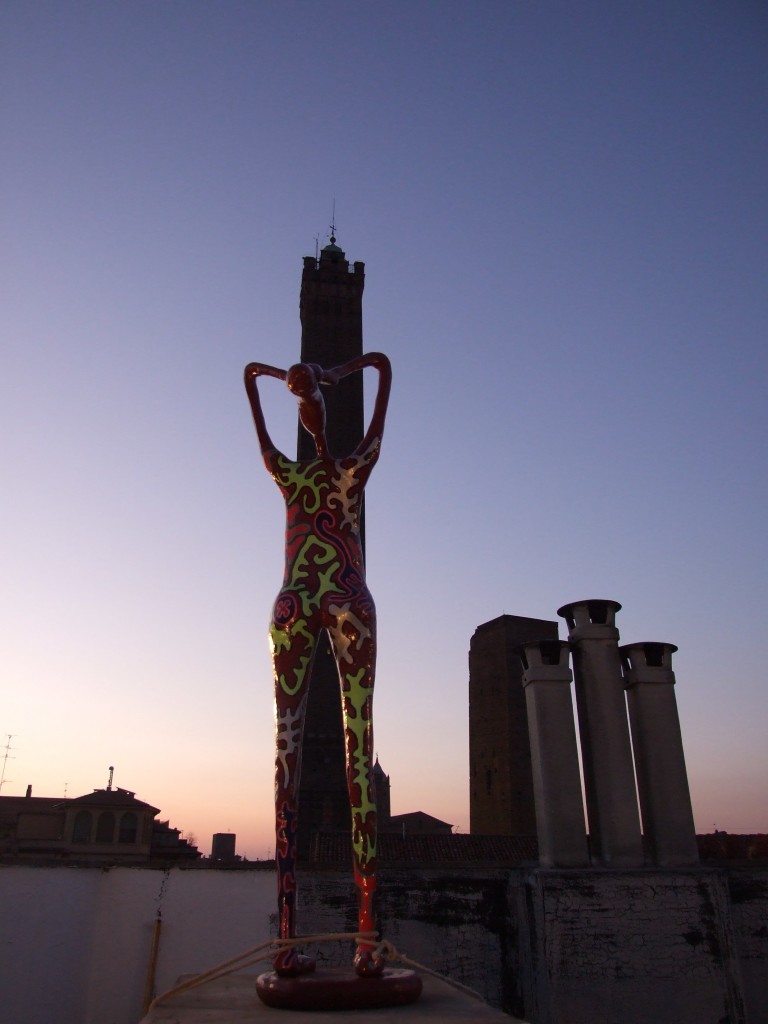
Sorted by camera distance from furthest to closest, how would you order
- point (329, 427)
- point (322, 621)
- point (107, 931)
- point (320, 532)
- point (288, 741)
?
point (329, 427) → point (107, 931) → point (320, 532) → point (322, 621) → point (288, 741)

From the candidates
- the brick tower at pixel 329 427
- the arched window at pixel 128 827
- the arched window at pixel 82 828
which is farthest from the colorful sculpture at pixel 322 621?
the arched window at pixel 82 828

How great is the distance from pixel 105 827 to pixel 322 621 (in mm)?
29928

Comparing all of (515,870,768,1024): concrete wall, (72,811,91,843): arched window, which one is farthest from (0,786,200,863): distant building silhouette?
(515,870,768,1024): concrete wall

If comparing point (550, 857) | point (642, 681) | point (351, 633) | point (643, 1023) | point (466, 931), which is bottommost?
point (643, 1023)

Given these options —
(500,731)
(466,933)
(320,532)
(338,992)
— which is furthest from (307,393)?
(500,731)

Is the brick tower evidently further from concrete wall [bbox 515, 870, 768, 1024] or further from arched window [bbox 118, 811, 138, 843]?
concrete wall [bbox 515, 870, 768, 1024]

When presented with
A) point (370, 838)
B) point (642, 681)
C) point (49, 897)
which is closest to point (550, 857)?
point (642, 681)

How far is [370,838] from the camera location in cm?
445

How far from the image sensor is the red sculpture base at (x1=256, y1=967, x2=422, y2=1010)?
Answer: 3.57 m

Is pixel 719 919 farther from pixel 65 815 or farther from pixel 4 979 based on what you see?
pixel 65 815

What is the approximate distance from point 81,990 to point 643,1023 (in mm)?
6474

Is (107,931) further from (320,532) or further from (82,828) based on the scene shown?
(82,828)

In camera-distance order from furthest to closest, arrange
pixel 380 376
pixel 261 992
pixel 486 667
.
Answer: pixel 486 667, pixel 380 376, pixel 261 992

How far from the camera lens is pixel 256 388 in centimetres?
559
